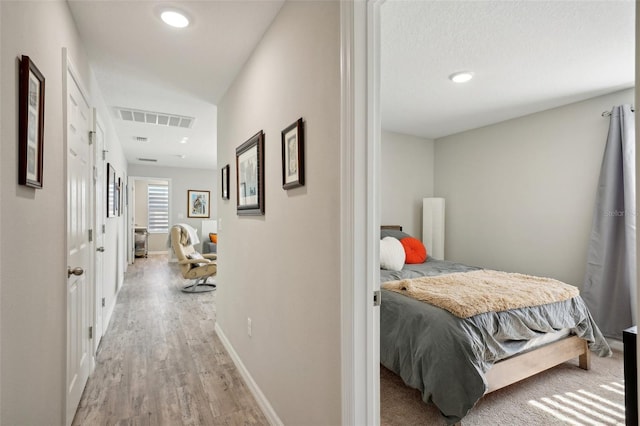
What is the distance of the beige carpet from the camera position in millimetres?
2029

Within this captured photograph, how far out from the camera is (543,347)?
2.36 metres

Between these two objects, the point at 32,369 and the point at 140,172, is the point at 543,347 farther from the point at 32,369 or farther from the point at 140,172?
the point at 140,172

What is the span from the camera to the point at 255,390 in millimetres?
2207

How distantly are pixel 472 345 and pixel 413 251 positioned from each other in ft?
6.49

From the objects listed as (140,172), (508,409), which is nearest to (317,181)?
(508,409)

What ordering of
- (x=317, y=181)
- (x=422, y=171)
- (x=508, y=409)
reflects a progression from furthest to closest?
(x=422, y=171), (x=508, y=409), (x=317, y=181)

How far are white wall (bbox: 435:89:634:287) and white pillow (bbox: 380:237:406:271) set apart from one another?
5.26ft

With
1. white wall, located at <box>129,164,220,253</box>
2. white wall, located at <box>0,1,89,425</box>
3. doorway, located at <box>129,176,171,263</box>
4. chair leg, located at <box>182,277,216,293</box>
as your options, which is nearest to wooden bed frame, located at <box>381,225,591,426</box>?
white wall, located at <box>0,1,89,425</box>

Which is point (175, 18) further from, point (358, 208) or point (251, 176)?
point (358, 208)

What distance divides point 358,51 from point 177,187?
8.19 meters

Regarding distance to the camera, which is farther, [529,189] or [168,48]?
[529,189]

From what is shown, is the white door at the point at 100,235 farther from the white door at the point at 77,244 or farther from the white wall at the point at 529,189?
the white wall at the point at 529,189

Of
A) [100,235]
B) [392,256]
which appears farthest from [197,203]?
[392,256]

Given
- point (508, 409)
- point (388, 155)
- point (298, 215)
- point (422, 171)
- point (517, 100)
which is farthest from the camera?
point (422, 171)
